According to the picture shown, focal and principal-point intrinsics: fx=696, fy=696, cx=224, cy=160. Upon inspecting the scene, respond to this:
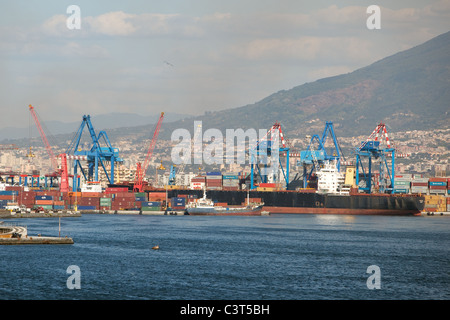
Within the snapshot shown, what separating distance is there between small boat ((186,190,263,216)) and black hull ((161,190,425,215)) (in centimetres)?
1050

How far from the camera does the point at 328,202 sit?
132125 millimetres

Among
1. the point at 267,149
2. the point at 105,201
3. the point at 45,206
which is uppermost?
the point at 267,149

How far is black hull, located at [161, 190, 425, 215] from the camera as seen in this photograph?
423ft

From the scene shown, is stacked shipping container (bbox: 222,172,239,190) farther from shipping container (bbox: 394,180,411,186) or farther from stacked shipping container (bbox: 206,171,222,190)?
shipping container (bbox: 394,180,411,186)

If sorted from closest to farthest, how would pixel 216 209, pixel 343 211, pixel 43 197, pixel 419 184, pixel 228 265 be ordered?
pixel 228 265, pixel 216 209, pixel 43 197, pixel 343 211, pixel 419 184

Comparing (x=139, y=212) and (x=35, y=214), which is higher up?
(x=35, y=214)

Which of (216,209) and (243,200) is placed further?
(243,200)

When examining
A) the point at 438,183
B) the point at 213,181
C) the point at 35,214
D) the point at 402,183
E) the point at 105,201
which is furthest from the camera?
the point at 402,183

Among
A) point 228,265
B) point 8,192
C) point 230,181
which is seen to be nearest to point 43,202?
point 8,192

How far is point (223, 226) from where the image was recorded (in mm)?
96750

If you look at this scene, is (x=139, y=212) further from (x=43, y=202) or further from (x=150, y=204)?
(x=43, y=202)

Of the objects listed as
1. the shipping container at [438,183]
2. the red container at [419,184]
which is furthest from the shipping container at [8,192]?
the shipping container at [438,183]

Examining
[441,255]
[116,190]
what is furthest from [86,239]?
[116,190]

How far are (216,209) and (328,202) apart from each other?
22048 millimetres
